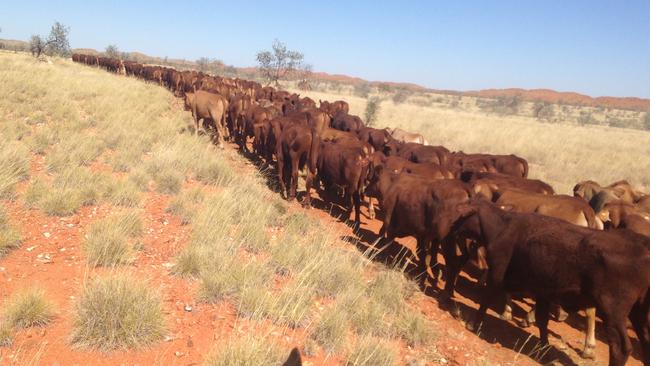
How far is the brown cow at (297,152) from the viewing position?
9891 millimetres

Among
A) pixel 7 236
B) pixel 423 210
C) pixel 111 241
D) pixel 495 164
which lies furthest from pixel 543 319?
pixel 7 236

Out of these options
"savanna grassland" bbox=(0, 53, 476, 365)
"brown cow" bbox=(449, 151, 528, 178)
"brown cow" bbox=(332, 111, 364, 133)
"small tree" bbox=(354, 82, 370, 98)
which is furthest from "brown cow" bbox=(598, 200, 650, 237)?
"small tree" bbox=(354, 82, 370, 98)

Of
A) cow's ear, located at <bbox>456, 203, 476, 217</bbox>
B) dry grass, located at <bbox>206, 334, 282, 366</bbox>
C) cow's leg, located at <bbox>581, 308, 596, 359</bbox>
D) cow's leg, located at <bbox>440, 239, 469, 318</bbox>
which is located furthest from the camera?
cow's leg, located at <bbox>440, 239, 469, 318</bbox>

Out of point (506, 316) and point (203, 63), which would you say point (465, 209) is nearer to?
point (506, 316)

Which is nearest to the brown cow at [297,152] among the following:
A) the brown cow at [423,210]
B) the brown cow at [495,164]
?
the brown cow at [423,210]

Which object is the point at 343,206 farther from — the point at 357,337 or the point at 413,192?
the point at 357,337

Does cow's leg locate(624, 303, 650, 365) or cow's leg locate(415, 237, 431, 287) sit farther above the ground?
cow's leg locate(624, 303, 650, 365)

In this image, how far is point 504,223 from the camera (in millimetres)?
5184

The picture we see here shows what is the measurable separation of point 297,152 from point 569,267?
6.75 meters

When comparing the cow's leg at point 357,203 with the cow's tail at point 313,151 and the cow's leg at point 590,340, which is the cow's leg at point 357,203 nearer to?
the cow's tail at point 313,151

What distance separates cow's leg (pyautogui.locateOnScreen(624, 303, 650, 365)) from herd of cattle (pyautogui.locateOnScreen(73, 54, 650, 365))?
0.01 metres

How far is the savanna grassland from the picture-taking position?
12.0 ft

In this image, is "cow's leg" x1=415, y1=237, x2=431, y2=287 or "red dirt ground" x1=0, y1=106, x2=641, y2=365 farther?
"cow's leg" x1=415, y1=237, x2=431, y2=287

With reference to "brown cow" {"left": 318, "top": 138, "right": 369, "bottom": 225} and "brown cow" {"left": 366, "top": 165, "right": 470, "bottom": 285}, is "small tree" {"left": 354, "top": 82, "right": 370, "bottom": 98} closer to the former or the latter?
"brown cow" {"left": 318, "top": 138, "right": 369, "bottom": 225}
